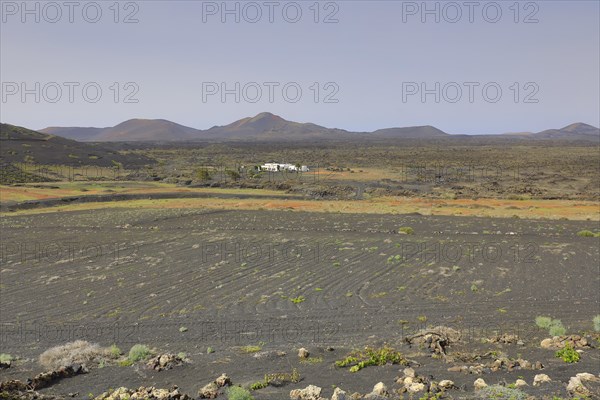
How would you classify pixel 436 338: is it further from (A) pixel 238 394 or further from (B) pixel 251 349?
(A) pixel 238 394

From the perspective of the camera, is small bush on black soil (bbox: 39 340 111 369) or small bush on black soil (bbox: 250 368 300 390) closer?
small bush on black soil (bbox: 250 368 300 390)

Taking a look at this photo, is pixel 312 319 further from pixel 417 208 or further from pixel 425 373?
pixel 417 208

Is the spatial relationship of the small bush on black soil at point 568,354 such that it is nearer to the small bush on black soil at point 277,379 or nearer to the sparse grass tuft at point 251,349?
the small bush on black soil at point 277,379

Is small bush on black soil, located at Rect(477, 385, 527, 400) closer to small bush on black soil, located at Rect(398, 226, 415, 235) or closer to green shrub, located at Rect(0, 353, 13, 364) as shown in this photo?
green shrub, located at Rect(0, 353, 13, 364)

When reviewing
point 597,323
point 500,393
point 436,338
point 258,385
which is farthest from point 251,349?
point 597,323

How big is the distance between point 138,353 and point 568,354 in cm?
1070

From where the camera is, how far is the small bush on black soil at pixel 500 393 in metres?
8.55

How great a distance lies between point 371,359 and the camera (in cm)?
1169

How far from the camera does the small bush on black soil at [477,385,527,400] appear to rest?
855 cm

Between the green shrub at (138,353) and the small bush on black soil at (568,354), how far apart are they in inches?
407

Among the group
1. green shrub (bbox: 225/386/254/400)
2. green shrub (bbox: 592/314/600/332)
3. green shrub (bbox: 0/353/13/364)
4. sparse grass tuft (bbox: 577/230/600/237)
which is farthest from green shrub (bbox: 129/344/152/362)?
sparse grass tuft (bbox: 577/230/600/237)

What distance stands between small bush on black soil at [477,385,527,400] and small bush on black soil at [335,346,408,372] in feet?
8.91

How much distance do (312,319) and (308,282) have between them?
4.07 meters

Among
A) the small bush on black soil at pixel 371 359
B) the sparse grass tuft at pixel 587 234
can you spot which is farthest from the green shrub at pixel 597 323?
the sparse grass tuft at pixel 587 234
